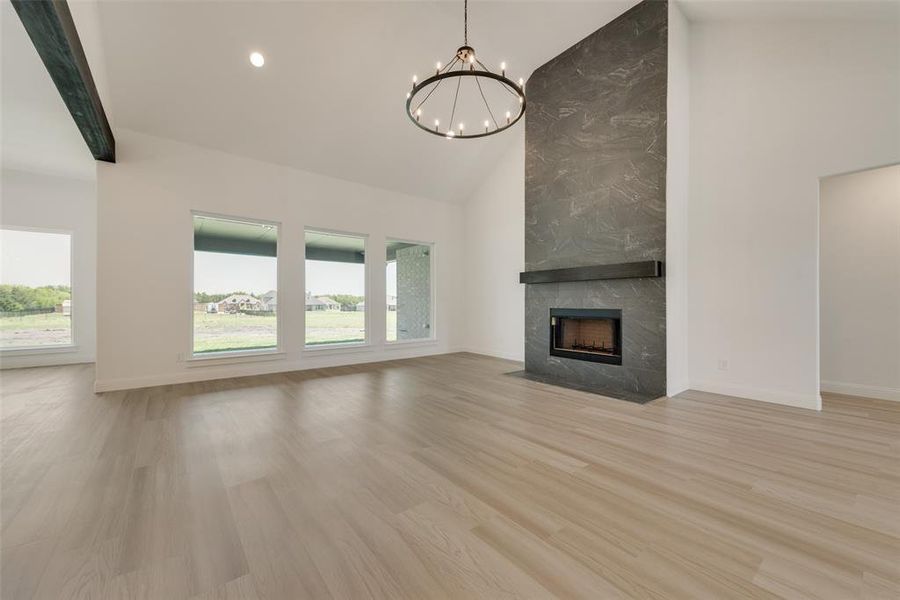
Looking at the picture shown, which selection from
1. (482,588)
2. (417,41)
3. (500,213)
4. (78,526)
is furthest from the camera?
(500,213)

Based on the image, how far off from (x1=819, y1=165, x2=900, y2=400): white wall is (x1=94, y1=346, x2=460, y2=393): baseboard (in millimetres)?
5962

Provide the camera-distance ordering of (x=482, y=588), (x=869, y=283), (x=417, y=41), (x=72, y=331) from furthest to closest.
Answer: (x=72, y=331) → (x=417, y=41) → (x=869, y=283) → (x=482, y=588)

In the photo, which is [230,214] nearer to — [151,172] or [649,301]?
[151,172]

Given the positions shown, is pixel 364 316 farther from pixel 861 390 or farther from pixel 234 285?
pixel 861 390

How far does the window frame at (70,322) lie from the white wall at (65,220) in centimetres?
2

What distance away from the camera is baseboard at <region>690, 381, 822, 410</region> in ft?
11.7

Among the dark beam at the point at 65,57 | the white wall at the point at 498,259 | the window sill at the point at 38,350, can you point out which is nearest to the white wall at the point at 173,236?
the dark beam at the point at 65,57

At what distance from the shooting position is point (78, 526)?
5.70 ft

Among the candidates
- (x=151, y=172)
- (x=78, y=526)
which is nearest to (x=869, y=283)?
(x=78, y=526)

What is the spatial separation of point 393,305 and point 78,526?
5409 millimetres

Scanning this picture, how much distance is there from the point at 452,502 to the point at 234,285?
198 inches

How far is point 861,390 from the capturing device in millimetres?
3990

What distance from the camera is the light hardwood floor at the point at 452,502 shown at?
1406 mm

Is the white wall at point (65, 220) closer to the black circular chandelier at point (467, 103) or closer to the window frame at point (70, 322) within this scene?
the window frame at point (70, 322)
